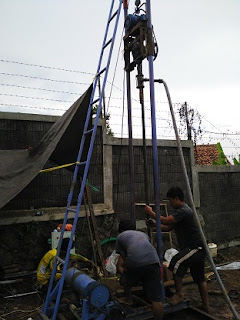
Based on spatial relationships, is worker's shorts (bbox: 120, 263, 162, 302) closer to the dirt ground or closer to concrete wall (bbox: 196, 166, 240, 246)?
the dirt ground

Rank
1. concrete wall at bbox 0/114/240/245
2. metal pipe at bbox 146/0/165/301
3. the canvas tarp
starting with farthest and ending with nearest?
concrete wall at bbox 0/114/240/245 → the canvas tarp → metal pipe at bbox 146/0/165/301

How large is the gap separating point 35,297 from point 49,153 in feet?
8.95

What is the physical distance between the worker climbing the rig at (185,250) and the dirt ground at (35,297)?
296 millimetres

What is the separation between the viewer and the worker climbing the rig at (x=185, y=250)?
4.14 m

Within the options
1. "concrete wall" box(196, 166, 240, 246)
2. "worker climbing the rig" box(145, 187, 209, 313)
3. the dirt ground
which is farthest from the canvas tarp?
"concrete wall" box(196, 166, 240, 246)

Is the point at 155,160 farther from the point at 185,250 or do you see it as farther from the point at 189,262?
the point at 189,262

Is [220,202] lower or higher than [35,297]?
higher

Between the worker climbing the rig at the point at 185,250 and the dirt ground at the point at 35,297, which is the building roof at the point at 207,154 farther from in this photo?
the worker climbing the rig at the point at 185,250

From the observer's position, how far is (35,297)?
5199 mm

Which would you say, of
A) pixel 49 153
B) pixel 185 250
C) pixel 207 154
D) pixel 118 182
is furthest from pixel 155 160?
pixel 207 154

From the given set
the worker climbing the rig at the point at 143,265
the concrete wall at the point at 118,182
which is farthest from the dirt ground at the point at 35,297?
the concrete wall at the point at 118,182

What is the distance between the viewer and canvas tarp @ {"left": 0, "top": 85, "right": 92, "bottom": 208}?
4531mm

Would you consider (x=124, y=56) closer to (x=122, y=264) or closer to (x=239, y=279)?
(x=122, y=264)

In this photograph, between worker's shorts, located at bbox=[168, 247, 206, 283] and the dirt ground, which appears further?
the dirt ground
